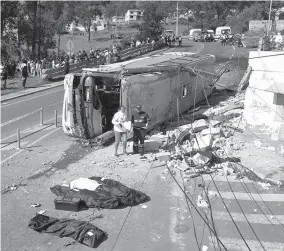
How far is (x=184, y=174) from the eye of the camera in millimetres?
10109

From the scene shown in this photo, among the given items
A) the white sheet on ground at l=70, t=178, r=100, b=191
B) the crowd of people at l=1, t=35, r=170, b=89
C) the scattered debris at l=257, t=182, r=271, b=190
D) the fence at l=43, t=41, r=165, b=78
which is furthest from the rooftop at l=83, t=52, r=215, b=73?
the fence at l=43, t=41, r=165, b=78

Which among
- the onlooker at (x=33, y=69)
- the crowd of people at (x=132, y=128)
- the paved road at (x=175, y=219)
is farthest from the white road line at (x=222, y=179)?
the onlooker at (x=33, y=69)

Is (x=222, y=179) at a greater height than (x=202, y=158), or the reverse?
(x=202, y=158)

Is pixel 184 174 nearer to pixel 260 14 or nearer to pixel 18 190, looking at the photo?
pixel 18 190

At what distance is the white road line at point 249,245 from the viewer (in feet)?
22.4

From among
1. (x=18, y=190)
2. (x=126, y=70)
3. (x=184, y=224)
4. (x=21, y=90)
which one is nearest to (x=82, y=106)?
(x=126, y=70)

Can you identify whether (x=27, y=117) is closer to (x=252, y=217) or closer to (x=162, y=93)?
(x=162, y=93)

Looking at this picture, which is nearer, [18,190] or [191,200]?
[191,200]

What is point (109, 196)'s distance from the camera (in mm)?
8445

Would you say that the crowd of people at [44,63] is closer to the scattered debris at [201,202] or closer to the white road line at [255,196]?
the scattered debris at [201,202]

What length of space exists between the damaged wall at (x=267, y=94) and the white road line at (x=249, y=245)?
5587 millimetres

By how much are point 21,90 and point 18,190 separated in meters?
16.6

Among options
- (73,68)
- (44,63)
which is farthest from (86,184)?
(44,63)

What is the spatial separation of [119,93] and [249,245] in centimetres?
770
